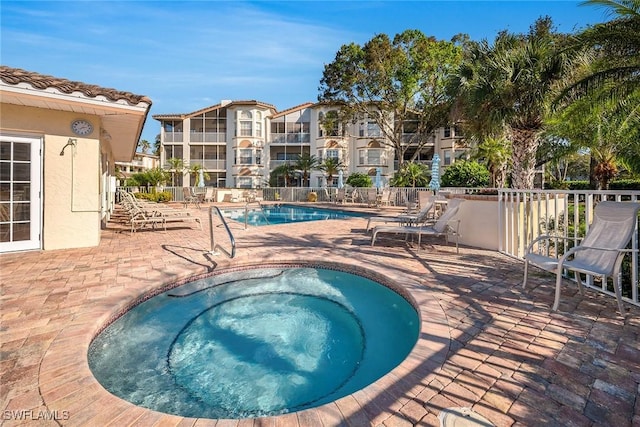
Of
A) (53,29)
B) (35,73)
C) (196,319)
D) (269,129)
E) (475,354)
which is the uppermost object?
(269,129)

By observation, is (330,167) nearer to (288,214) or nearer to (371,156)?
(371,156)

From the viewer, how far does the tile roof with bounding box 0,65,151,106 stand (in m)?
5.02

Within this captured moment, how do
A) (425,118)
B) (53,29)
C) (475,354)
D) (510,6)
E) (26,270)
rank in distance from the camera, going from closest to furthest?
(475,354) → (26,270) → (53,29) → (510,6) → (425,118)

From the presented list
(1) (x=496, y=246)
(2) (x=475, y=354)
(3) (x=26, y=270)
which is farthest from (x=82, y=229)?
(1) (x=496, y=246)

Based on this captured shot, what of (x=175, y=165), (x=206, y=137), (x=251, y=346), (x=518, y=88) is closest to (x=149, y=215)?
(x=251, y=346)

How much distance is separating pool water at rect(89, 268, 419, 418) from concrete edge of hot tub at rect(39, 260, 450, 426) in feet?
0.81

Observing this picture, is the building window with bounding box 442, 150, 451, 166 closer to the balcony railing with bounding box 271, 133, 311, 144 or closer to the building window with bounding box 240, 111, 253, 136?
the balcony railing with bounding box 271, 133, 311, 144

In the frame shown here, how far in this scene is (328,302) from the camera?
14.9 ft

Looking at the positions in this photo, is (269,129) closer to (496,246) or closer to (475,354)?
(496,246)

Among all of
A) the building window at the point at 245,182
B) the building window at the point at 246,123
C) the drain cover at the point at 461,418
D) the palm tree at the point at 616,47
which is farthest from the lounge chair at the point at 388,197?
the building window at the point at 246,123

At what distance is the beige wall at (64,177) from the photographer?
6047 millimetres

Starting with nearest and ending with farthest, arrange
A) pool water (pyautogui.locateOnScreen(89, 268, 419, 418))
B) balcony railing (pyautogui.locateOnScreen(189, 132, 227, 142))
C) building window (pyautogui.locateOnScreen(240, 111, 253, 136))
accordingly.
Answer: pool water (pyautogui.locateOnScreen(89, 268, 419, 418))
building window (pyautogui.locateOnScreen(240, 111, 253, 136))
balcony railing (pyautogui.locateOnScreen(189, 132, 227, 142))

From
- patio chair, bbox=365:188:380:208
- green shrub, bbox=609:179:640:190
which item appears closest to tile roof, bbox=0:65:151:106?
patio chair, bbox=365:188:380:208

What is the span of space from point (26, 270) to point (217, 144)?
113ft
